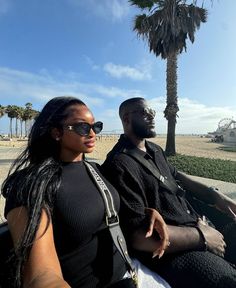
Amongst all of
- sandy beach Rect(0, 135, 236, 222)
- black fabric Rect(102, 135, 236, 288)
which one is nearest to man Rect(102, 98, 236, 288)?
black fabric Rect(102, 135, 236, 288)

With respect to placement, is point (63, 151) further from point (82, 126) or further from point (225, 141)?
point (225, 141)

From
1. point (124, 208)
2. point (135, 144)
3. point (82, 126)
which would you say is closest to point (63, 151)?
point (82, 126)

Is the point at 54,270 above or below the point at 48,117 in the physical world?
below

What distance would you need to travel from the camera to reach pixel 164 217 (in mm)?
2141

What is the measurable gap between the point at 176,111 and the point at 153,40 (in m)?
4.29

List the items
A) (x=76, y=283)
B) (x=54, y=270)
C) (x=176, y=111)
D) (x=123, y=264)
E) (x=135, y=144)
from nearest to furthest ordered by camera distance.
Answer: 1. (x=54, y=270)
2. (x=76, y=283)
3. (x=123, y=264)
4. (x=135, y=144)
5. (x=176, y=111)

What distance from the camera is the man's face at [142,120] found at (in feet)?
8.77

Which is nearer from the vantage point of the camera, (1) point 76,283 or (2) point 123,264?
(1) point 76,283

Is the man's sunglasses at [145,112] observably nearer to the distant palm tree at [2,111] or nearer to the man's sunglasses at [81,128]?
the man's sunglasses at [81,128]

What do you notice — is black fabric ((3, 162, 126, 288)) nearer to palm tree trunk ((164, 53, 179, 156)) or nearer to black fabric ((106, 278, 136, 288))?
black fabric ((106, 278, 136, 288))

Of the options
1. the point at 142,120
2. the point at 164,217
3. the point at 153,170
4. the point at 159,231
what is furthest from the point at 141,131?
the point at 159,231

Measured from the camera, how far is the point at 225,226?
2672 millimetres

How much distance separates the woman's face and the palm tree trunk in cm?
1486

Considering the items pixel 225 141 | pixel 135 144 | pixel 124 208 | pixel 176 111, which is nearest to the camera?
pixel 124 208
